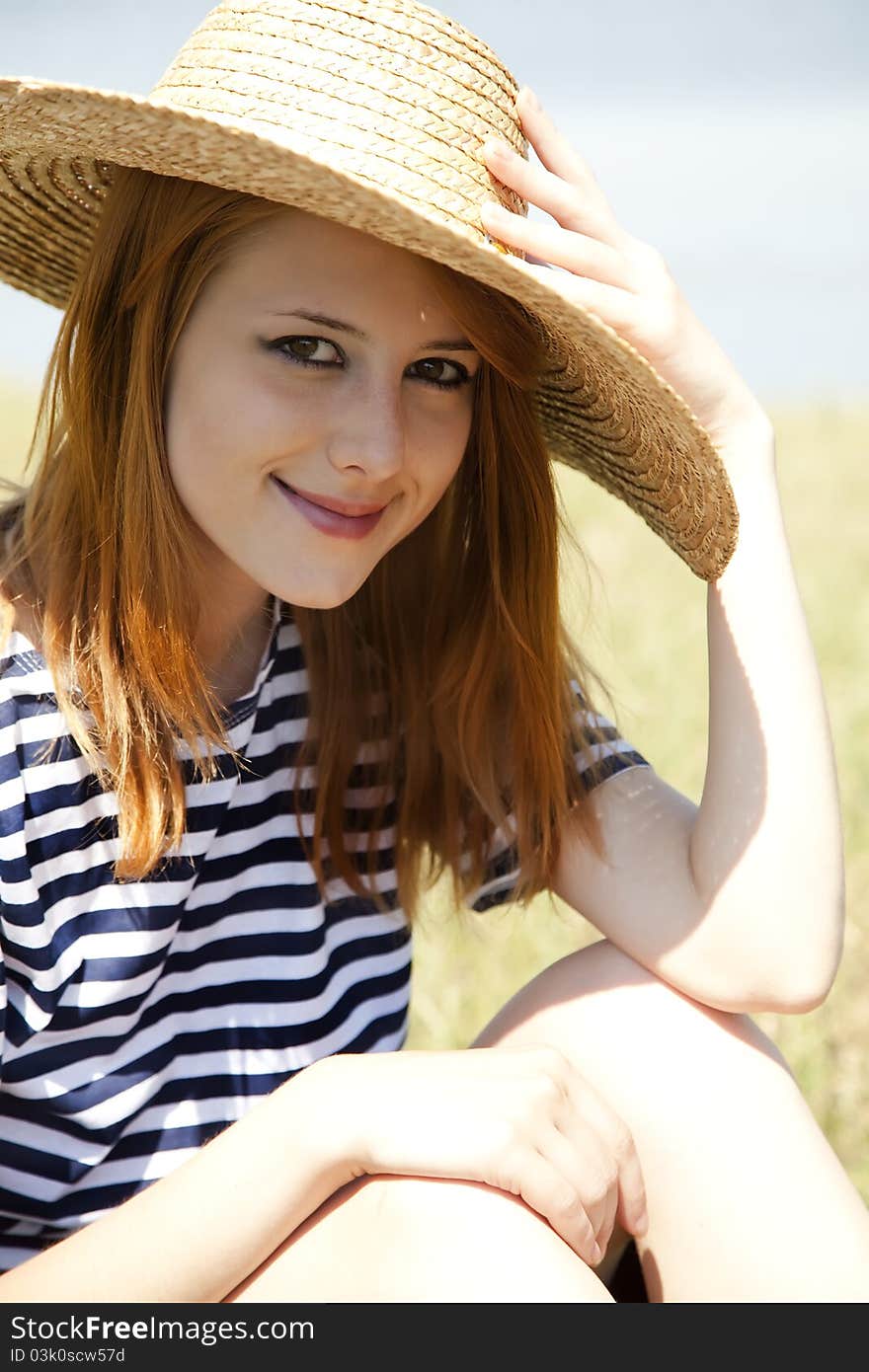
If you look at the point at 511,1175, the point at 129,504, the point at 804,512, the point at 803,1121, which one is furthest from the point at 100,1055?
the point at 804,512

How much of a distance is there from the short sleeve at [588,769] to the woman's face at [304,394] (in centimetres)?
50

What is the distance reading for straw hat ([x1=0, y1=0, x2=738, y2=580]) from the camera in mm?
1327

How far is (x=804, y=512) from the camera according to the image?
276 inches

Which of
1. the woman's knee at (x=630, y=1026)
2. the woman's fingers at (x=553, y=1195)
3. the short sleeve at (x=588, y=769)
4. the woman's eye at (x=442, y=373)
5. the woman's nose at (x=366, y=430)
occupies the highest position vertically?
the woman's eye at (x=442, y=373)

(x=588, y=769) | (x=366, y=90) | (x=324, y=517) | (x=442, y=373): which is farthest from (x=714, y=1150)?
(x=366, y=90)

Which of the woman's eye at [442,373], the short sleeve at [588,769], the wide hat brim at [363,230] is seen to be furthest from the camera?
the short sleeve at [588,769]

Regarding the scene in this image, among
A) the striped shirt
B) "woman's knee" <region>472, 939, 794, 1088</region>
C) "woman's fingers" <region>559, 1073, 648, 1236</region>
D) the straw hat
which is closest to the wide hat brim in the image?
the straw hat

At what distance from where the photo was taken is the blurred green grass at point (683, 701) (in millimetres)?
2855

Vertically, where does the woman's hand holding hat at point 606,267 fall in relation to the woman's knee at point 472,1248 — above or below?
above

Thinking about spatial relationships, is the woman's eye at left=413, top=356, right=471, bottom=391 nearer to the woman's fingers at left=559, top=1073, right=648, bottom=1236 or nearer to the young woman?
the young woman

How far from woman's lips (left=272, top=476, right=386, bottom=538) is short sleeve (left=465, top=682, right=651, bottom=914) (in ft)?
1.75

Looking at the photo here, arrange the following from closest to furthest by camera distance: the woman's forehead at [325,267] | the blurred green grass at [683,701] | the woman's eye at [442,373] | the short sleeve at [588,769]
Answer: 1. the woman's forehead at [325,267]
2. the woman's eye at [442,373]
3. the short sleeve at [588,769]
4. the blurred green grass at [683,701]

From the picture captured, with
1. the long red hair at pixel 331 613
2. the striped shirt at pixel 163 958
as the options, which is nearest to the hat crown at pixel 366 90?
the long red hair at pixel 331 613

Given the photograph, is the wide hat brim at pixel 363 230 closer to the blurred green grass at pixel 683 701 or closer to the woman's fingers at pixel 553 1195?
the blurred green grass at pixel 683 701
